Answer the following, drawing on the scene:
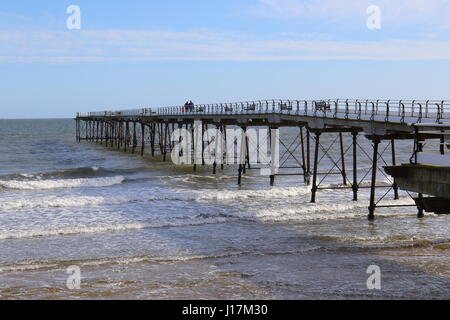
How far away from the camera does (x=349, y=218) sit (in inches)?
765

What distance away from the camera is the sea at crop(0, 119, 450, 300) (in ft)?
37.7

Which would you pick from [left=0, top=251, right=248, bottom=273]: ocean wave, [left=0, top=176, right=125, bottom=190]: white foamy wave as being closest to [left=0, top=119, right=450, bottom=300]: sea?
[left=0, top=251, right=248, bottom=273]: ocean wave

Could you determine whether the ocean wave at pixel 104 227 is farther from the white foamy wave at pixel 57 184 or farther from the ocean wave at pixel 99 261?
the white foamy wave at pixel 57 184

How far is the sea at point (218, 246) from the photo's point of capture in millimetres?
11500

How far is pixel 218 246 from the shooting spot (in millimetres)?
15391

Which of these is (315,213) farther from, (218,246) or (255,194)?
(218,246)

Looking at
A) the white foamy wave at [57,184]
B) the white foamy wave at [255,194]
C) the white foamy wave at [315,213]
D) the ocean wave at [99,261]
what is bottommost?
the white foamy wave at [57,184]

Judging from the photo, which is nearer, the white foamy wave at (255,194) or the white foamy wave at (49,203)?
the white foamy wave at (49,203)

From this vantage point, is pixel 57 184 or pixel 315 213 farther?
pixel 57 184

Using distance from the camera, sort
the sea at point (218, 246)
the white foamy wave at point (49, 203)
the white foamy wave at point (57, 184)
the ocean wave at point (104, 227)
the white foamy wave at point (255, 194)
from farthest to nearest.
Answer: the white foamy wave at point (57, 184)
the white foamy wave at point (255, 194)
the white foamy wave at point (49, 203)
the ocean wave at point (104, 227)
the sea at point (218, 246)

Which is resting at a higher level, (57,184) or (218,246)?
(218,246)

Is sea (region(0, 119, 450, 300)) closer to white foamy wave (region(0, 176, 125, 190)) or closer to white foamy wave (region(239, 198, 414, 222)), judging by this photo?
white foamy wave (region(239, 198, 414, 222))

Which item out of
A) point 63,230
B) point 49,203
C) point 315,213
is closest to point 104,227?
point 63,230

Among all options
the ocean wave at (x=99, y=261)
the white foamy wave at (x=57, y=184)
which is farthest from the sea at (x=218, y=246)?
the white foamy wave at (x=57, y=184)
